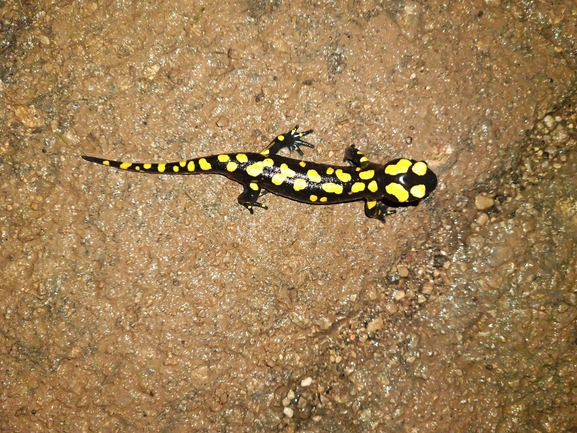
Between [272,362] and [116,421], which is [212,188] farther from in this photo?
[116,421]

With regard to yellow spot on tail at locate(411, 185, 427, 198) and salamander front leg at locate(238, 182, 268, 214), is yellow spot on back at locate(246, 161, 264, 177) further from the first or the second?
yellow spot on tail at locate(411, 185, 427, 198)

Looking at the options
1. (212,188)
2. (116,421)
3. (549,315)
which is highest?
(212,188)

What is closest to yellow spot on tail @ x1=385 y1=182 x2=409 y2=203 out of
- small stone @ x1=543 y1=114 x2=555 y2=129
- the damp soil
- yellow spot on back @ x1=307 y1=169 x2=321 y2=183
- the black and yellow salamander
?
the black and yellow salamander

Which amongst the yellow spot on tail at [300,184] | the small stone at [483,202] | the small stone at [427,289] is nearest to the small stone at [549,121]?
the small stone at [483,202]

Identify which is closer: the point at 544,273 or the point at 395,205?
the point at 544,273

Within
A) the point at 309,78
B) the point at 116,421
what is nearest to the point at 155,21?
the point at 309,78

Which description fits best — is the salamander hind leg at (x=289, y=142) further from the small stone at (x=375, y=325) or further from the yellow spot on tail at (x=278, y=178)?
the small stone at (x=375, y=325)

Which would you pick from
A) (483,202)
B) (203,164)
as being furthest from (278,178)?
(483,202)
